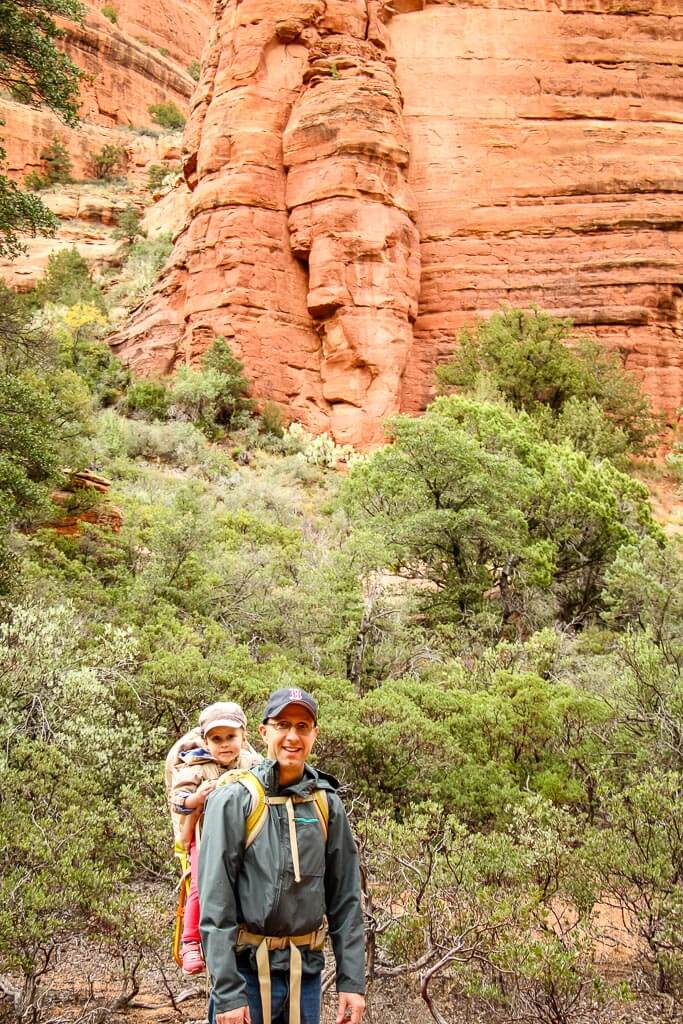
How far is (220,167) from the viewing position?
A: 90.9 ft

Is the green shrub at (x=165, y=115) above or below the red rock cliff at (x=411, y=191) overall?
above

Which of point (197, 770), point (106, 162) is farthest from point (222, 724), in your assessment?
point (106, 162)

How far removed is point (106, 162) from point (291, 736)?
Answer: 2191 inches

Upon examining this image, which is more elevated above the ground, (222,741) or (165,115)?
(165,115)

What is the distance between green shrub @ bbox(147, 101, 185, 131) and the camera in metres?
59.2

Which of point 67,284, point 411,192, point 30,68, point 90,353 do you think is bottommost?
point 30,68

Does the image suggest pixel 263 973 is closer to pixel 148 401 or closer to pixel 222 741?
pixel 222 741

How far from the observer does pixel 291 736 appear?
304cm

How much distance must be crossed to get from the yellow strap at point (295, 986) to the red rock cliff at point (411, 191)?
23.0 meters

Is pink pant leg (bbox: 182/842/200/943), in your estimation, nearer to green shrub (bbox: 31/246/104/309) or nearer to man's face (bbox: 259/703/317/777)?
man's face (bbox: 259/703/317/777)

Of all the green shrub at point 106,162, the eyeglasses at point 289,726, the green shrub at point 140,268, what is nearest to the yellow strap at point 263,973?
the eyeglasses at point 289,726

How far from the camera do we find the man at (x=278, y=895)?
2783 millimetres

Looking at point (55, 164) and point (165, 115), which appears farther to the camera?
point (165, 115)

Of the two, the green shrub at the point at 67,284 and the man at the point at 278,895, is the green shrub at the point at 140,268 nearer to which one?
the green shrub at the point at 67,284
